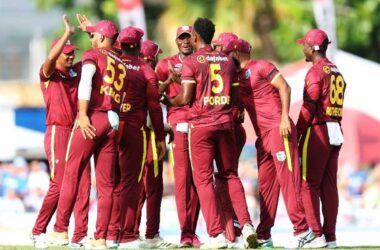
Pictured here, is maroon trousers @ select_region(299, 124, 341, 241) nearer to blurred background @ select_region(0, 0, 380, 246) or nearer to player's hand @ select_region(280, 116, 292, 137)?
player's hand @ select_region(280, 116, 292, 137)

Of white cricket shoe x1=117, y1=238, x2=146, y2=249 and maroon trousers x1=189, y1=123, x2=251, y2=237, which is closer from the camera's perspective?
maroon trousers x1=189, y1=123, x2=251, y2=237

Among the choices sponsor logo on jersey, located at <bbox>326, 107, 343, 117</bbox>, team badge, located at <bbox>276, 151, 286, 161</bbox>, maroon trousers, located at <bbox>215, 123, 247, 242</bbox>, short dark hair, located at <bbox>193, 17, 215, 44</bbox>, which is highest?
short dark hair, located at <bbox>193, 17, 215, 44</bbox>

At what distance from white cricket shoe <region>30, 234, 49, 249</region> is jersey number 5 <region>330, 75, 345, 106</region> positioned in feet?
12.9

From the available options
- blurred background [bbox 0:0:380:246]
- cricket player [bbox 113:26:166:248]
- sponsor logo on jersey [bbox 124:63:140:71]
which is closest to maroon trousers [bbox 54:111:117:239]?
cricket player [bbox 113:26:166:248]

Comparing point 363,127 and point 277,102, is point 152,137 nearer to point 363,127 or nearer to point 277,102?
point 277,102

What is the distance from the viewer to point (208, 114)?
583 inches

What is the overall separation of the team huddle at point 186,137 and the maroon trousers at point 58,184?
0.01m

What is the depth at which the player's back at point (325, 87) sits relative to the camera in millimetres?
15648

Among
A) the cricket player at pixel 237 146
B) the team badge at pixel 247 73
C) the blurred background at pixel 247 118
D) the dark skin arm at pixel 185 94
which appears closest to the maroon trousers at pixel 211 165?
the cricket player at pixel 237 146

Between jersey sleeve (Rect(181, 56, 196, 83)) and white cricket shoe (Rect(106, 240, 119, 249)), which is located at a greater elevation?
jersey sleeve (Rect(181, 56, 196, 83))

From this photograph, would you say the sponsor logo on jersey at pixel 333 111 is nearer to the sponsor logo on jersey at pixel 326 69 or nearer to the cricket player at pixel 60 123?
the sponsor logo on jersey at pixel 326 69

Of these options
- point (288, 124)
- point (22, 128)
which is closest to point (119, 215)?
point (288, 124)

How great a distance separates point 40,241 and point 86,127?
173 cm

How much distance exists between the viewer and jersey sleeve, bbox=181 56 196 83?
14734 mm
